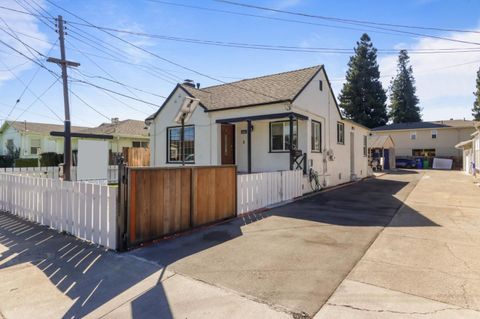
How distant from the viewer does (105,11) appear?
32.4 ft

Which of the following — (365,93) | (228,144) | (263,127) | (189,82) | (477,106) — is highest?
(365,93)

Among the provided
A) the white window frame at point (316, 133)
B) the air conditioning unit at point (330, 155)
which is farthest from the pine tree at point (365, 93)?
the white window frame at point (316, 133)

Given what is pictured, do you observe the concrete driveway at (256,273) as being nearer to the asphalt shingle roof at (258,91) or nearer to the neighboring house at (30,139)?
the asphalt shingle roof at (258,91)

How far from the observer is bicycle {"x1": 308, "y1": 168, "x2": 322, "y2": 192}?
11.6 m

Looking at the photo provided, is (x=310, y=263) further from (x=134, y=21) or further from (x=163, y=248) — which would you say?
(x=134, y=21)

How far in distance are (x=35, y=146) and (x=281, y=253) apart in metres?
27.0

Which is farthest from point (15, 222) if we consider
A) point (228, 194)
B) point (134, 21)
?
point (134, 21)

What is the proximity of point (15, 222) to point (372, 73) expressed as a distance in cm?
4725

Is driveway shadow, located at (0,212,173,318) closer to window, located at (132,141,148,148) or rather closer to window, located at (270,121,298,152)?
window, located at (270,121,298,152)

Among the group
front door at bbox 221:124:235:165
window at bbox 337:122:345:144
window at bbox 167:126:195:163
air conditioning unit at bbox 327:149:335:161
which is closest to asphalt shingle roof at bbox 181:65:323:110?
front door at bbox 221:124:235:165

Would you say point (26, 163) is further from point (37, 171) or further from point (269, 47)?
point (269, 47)

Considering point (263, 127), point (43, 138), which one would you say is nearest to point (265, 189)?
point (263, 127)

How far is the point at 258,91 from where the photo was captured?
12.6 metres

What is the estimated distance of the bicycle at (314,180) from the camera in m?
11.6
